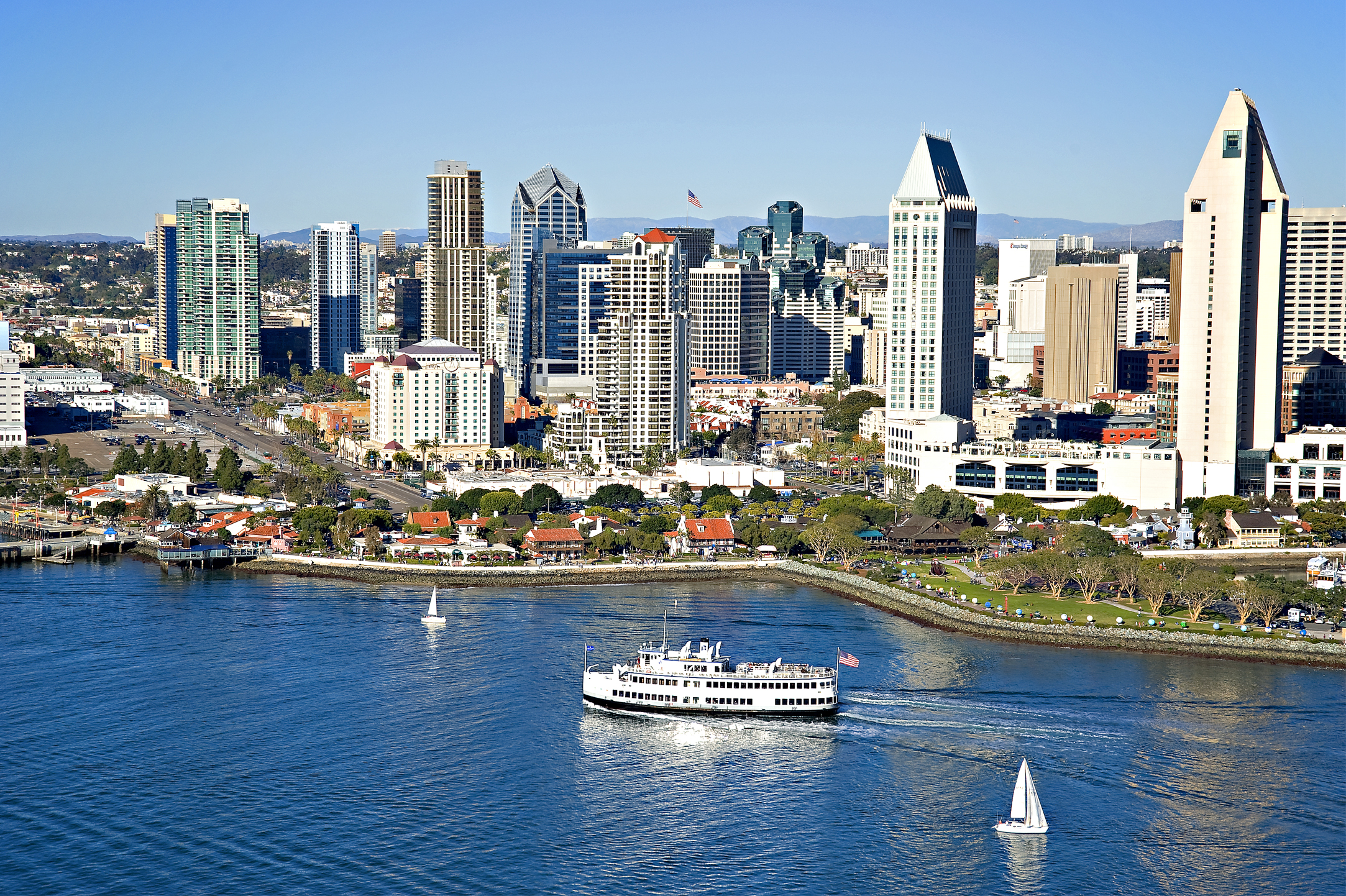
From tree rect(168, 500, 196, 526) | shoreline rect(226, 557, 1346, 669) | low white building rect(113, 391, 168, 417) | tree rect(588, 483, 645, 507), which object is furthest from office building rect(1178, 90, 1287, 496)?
low white building rect(113, 391, 168, 417)

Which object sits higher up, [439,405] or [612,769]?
[439,405]

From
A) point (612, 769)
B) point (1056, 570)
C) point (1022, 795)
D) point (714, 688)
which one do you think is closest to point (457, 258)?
point (1056, 570)

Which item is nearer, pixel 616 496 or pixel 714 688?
pixel 714 688

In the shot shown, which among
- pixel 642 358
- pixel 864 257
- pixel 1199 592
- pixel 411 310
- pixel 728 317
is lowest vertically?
pixel 1199 592

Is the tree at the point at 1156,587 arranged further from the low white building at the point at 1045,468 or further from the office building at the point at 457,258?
the office building at the point at 457,258

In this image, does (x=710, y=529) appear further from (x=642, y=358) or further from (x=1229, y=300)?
(x=1229, y=300)

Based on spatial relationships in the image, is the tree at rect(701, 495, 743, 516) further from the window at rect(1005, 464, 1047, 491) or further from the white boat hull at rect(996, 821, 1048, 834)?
the white boat hull at rect(996, 821, 1048, 834)
